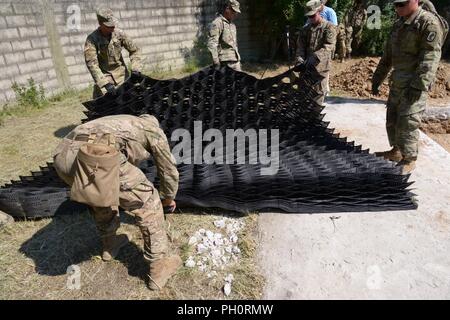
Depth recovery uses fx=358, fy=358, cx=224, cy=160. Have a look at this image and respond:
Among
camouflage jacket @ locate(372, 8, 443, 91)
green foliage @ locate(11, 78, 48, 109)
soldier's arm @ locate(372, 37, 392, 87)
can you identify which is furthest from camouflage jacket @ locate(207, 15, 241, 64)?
green foliage @ locate(11, 78, 48, 109)

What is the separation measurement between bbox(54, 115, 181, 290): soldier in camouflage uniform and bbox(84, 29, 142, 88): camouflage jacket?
2523 mm

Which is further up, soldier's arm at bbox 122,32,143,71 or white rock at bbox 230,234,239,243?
soldier's arm at bbox 122,32,143,71

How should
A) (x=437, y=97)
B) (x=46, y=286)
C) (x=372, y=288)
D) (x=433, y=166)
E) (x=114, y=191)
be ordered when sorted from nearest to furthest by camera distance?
(x=114, y=191) < (x=372, y=288) < (x=46, y=286) < (x=433, y=166) < (x=437, y=97)

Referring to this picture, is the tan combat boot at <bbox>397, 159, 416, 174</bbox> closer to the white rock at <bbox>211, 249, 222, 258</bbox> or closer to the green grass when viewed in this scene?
the white rock at <bbox>211, 249, 222, 258</bbox>

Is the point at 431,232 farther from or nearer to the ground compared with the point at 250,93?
nearer to the ground

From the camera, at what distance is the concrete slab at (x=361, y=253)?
222cm

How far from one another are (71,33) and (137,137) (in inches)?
241

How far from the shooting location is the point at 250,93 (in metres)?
4.05

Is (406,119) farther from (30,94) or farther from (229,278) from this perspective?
(30,94)

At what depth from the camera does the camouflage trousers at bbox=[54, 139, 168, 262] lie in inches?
78.4

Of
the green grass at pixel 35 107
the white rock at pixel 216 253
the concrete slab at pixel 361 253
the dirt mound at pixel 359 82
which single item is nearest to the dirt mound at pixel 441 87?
the dirt mound at pixel 359 82

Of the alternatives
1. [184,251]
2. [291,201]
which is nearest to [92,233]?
[184,251]
